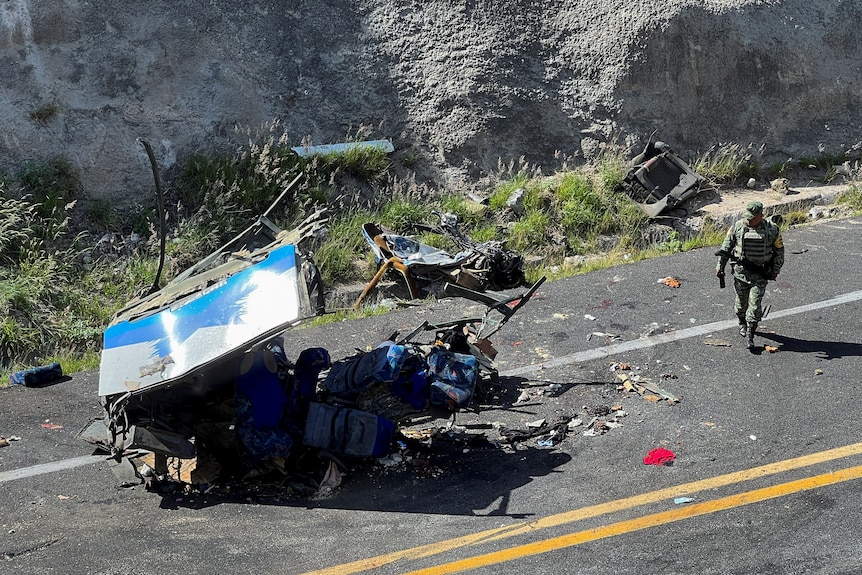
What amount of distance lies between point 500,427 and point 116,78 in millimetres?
7086

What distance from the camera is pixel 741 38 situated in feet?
42.4

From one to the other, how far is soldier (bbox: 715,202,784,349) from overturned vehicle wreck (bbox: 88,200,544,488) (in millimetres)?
Answer: 2566

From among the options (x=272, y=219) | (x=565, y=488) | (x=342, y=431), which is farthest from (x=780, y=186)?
(x=342, y=431)

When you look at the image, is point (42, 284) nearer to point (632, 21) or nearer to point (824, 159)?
point (632, 21)

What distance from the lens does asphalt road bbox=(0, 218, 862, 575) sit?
545cm

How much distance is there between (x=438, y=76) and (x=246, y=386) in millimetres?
7291

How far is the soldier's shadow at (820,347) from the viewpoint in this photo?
307 inches

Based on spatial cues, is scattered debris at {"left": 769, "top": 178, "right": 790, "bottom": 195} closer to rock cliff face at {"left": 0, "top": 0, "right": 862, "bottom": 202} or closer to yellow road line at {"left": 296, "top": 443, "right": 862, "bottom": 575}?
rock cliff face at {"left": 0, "top": 0, "right": 862, "bottom": 202}

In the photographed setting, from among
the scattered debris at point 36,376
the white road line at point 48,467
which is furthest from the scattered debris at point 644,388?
the scattered debris at point 36,376

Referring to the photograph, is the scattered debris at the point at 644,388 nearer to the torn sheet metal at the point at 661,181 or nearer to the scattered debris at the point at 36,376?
the torn sheet metal at the point at 661,181

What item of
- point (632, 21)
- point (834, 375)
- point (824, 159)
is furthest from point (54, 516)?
point (824, 159)

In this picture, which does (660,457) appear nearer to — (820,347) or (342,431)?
(342,431)

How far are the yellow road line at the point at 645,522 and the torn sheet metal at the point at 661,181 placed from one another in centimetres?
597

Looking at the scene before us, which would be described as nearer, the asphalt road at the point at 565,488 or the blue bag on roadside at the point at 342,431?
the asphalt road at the point at 565,488
